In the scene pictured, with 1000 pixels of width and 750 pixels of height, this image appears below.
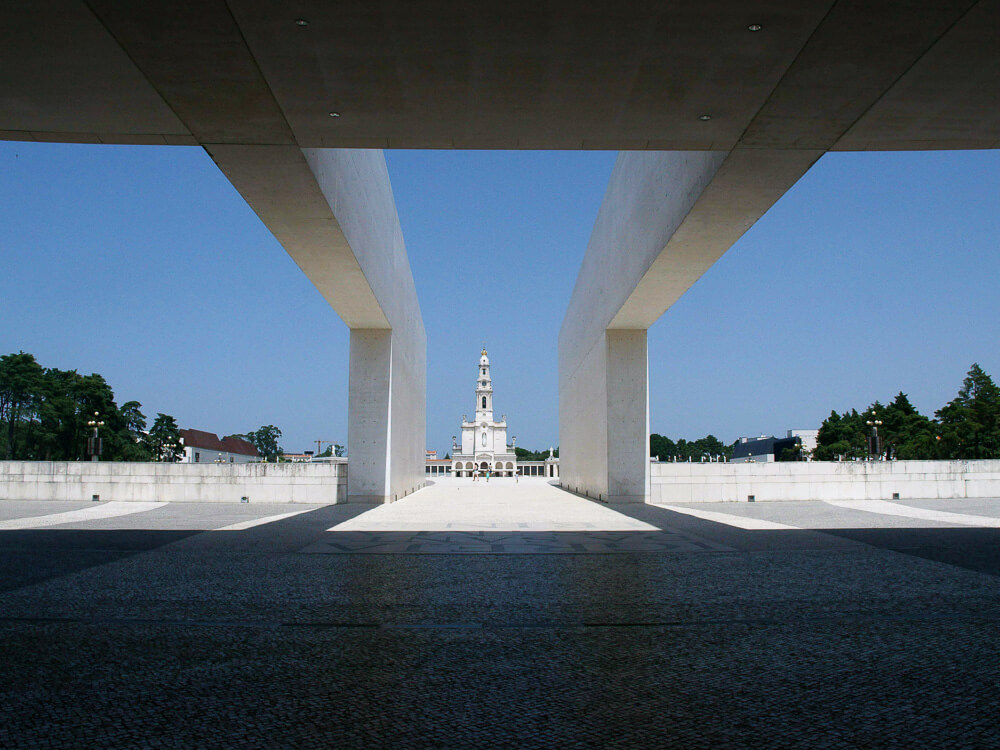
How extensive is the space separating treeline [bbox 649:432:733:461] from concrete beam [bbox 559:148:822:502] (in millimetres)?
137729

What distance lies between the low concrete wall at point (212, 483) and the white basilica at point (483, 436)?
93.0 m

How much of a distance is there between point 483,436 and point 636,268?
4016 inches

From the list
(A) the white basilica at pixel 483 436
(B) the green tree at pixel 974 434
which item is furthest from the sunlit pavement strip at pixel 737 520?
(A) the white basilica at pixel 483 436

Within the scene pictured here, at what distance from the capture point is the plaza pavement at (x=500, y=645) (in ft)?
10.9

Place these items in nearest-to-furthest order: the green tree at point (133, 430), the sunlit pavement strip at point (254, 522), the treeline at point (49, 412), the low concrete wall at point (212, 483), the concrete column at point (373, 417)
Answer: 1. the sunlit pavement strip at point (254, 522)
2. the low concrete wall at point (212, 483)
3. the concrete column at point (373, 417)
4. the treeline at point (49, 412)
5. the green tree at point (133, 430)

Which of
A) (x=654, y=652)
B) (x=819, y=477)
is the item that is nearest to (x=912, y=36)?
(x=654, y=652)

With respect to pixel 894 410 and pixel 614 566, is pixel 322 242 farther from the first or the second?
pixel 894 410

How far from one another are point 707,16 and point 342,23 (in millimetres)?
3400

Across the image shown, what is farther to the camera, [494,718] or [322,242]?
[322,242]

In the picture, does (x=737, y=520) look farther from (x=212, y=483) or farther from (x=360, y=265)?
(x=212, y=483)

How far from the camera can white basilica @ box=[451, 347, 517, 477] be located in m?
114

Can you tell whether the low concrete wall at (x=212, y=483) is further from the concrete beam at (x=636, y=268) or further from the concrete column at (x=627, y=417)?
the concrete beam at (x=636, y=268)

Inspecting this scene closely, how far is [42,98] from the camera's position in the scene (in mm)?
8492

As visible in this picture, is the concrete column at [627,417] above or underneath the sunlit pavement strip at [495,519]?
above
